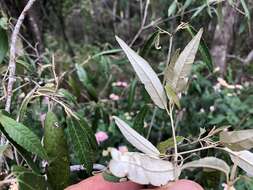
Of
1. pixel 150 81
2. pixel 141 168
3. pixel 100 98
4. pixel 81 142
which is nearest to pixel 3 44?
pixel 81 142

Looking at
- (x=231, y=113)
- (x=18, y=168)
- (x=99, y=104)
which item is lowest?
(x=231, y=113)

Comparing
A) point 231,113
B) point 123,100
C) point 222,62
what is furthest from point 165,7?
point 231,113

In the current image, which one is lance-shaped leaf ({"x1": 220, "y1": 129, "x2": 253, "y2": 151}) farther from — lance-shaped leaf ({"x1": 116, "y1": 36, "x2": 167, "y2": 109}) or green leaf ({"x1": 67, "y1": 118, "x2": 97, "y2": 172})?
green leaf ({"x1": 67, "y1": 118, "x2": 97, "y2": 172})

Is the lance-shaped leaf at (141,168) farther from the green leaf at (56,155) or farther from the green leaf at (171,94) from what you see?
the green leaf at (56,155)

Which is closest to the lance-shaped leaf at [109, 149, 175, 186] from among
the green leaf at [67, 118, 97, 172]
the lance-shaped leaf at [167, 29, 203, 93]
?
the lance-shaped leaf at [167, 29, 203, 93]

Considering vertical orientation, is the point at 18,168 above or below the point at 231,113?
above

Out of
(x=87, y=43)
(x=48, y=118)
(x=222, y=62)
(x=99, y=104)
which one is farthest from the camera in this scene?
(x=87, y=43)

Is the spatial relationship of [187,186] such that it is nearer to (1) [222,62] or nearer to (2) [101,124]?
(2) [101,124]
